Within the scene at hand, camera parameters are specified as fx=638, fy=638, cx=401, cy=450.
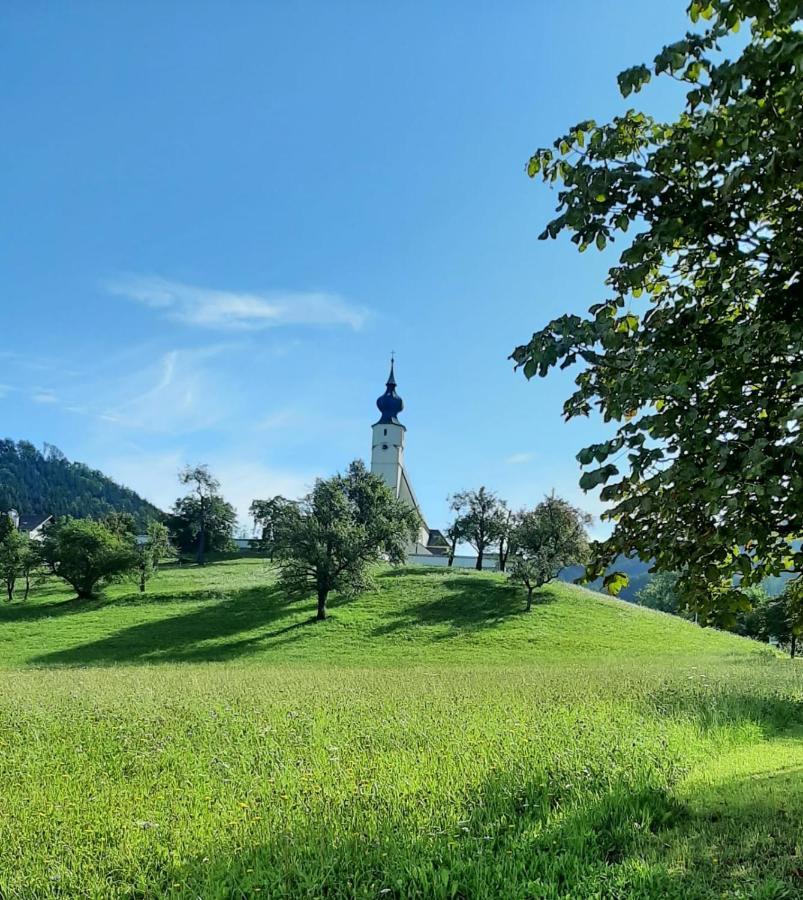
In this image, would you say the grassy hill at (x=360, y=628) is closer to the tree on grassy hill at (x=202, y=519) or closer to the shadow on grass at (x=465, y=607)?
the shadow on grass at (x=465, y=607)

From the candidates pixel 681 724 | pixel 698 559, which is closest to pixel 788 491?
pixel 698 559

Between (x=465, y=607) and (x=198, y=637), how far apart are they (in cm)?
1990

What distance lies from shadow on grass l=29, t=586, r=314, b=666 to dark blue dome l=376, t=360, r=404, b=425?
68508 millimetres

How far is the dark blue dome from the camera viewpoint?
11919 centimetres

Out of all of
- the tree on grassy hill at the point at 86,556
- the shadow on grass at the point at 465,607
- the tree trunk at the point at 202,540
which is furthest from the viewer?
the tree trunk at the point at 202,540

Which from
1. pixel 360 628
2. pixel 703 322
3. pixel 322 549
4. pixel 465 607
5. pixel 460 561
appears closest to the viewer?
pixel 703 322

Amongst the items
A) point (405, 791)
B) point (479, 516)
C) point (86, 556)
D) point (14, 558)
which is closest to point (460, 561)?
point (479, 516)

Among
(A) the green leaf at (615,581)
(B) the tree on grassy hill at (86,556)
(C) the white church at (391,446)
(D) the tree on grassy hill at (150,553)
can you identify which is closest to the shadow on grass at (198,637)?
(B) the tree on grassy hill at (86,556)

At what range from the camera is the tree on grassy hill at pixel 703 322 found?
4840mm

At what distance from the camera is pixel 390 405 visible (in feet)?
398

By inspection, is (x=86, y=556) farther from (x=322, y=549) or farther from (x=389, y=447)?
(x=389, y=447)

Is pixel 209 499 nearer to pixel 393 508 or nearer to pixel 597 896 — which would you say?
pixel 393 508

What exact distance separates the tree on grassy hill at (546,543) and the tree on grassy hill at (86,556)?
115 ft

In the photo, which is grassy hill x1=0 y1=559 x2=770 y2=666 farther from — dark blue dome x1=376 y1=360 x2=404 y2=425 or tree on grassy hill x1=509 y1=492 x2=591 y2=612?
dark blue dome x1=376 y1=360 x2=404 y2=425
